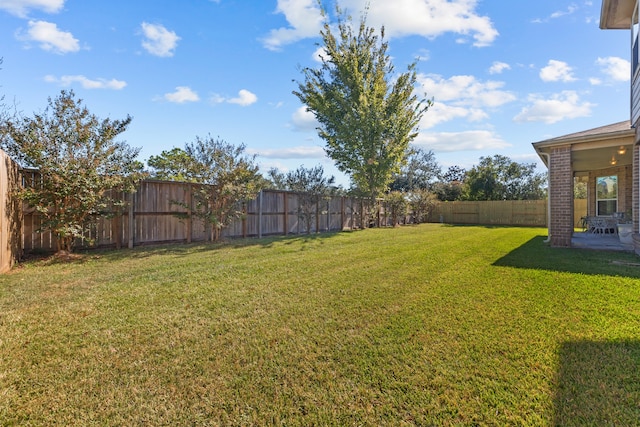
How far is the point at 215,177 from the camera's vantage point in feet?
29.2

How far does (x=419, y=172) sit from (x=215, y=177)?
27908 mm

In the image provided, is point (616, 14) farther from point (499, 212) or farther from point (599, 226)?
point (499, 212)

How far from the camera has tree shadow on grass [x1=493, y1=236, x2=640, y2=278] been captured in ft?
17.3

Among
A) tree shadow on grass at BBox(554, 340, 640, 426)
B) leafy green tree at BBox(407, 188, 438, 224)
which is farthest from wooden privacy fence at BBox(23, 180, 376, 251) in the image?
leafy green tree at BBox(407, 188, 438, 224)

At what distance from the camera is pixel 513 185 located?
79.4ft

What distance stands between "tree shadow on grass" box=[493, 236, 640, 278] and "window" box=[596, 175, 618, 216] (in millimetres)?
7615

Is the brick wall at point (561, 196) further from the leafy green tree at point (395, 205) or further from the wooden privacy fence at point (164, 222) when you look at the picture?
the leafy green tree at point (395, 205)

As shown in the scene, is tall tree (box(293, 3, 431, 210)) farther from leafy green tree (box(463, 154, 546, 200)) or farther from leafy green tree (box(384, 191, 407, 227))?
leafy green tree (box(463, 154, 546, 200))

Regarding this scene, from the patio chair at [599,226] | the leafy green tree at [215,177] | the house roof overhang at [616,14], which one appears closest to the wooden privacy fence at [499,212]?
the patio chair at [599,226]

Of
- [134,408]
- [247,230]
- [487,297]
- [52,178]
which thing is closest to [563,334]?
[487,297]

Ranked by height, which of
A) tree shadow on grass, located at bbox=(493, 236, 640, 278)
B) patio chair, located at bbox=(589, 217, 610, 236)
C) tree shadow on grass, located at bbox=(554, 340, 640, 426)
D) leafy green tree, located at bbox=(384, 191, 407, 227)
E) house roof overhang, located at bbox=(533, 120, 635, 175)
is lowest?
tree shadow on grass, located at bbox=(554, 340, 640, 426)

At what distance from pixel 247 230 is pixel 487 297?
8.17 meters

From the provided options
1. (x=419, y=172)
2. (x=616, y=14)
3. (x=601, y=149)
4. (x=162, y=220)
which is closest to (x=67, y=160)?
(x=162, y=220)

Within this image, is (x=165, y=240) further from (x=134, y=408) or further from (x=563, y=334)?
(x=563, y=334)
